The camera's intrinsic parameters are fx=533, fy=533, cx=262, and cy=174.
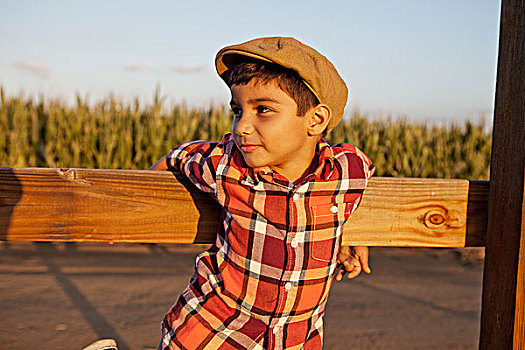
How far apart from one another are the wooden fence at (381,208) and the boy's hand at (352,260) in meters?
0.09

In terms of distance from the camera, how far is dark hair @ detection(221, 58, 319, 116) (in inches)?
55.7

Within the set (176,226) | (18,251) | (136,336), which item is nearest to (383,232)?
(176,226)

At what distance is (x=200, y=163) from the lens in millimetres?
1542

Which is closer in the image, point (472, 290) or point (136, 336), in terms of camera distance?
point (136, 336)

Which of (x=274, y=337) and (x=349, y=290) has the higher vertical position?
(x=274, y=337)

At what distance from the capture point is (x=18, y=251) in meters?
5.75

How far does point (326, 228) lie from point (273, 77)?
457 millimetres

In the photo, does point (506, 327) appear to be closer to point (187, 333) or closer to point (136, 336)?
point (187, 333)

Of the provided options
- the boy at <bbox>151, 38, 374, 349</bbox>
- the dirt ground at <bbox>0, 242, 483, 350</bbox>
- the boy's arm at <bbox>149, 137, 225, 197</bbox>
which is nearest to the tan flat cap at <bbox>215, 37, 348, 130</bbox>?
the boy at <bbox>151, 38, 374, 349</bbox>

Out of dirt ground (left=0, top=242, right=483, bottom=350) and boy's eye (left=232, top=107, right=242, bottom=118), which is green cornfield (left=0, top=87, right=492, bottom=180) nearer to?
dirt ground (left=0, top=242, right=483, bottom=350)

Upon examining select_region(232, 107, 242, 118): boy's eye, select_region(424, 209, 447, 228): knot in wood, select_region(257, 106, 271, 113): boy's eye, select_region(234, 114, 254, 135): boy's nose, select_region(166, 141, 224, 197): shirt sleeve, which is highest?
select_region(257, 106, 271, 113): boy's eye

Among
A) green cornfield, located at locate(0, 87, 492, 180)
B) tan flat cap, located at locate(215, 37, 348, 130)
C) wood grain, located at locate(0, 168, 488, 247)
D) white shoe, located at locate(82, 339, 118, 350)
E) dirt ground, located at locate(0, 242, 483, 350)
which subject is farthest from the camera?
green cornfield, located at locate(0, 87, 492, 180)

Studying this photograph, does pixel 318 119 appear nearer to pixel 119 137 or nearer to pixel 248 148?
pixel 248 148

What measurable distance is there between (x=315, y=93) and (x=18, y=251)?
5.22 metres
